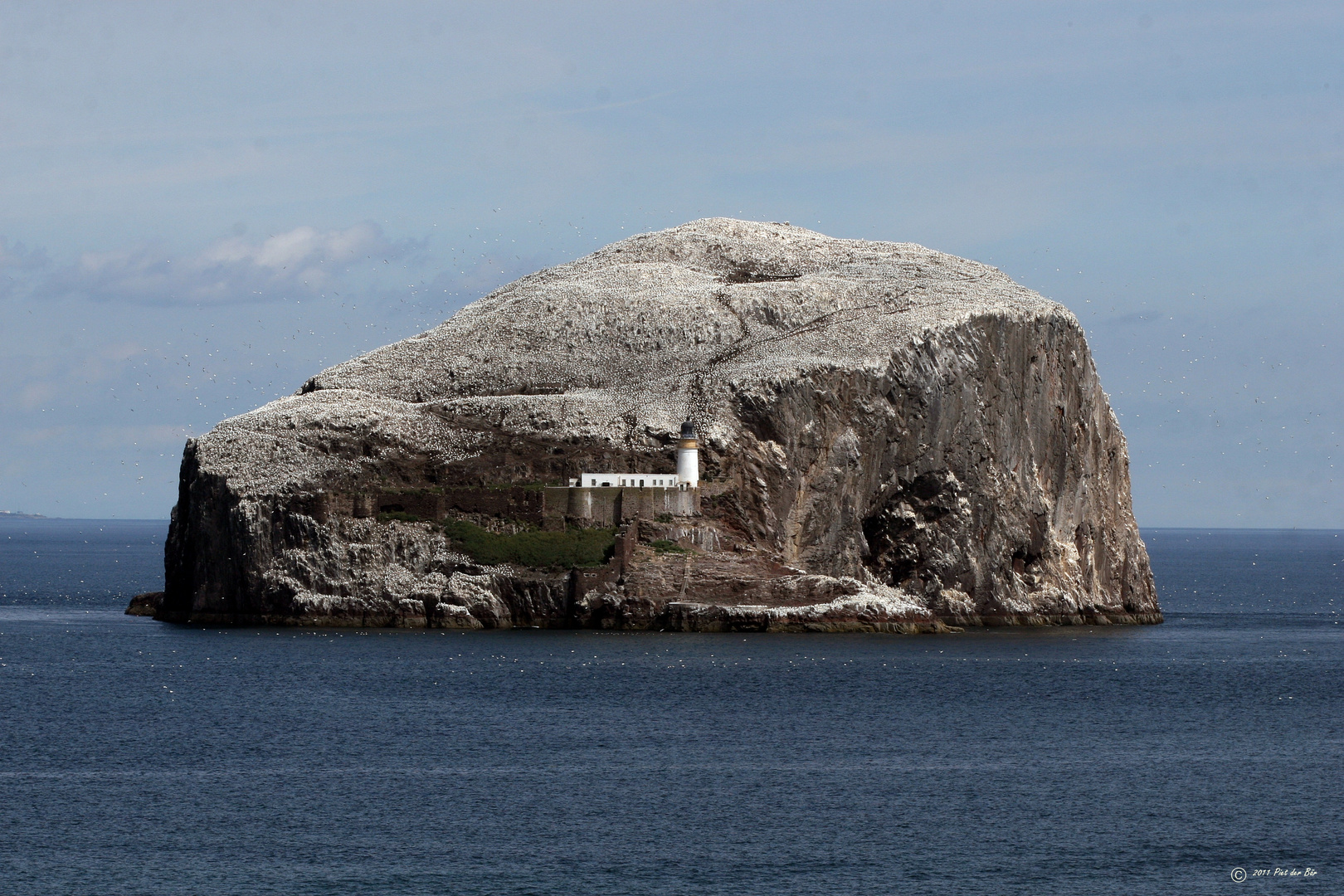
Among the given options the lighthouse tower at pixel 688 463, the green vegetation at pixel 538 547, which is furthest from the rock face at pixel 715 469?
the lighthouse tower at pixel 688 463

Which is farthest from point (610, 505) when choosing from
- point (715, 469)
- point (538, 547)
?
point (715, 469)

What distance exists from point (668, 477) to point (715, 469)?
152 inches

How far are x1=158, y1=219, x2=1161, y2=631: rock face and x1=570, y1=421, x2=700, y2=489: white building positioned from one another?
143cm

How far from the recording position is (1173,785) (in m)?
60.5

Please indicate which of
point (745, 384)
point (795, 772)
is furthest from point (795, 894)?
point (745, 384)

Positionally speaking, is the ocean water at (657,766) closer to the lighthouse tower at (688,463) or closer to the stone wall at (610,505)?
the stone wall at (610,505)

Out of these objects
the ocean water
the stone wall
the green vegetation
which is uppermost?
the stone wall

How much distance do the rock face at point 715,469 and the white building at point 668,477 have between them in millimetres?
1433

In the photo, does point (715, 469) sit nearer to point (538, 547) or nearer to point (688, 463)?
point (688, 463)

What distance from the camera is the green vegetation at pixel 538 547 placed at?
104312 mm

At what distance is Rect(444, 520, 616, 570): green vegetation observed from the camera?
342 feet

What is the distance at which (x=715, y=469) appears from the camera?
110438 millimetres

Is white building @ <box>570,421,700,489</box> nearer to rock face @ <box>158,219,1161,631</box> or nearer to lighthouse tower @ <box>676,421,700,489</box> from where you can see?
lighthouse tower @ <box>676,421,700,489</box>

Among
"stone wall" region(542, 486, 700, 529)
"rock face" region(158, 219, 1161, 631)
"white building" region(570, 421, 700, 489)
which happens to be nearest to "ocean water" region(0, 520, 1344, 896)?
"rock face" region(158, 219, 1161, 631)
